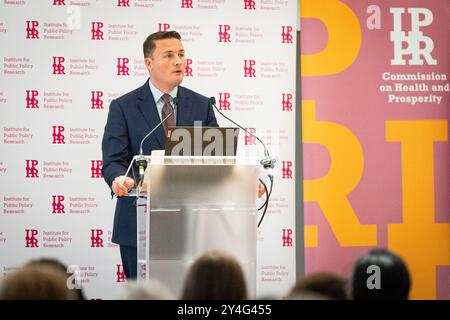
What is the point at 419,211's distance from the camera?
253 inches

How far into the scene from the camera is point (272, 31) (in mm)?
6492

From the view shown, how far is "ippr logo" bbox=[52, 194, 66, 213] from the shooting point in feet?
20.6

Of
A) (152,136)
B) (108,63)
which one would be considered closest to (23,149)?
(108,63)

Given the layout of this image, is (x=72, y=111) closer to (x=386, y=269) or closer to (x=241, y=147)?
(x=241, y=147)

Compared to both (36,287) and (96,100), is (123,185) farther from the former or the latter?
(96,100)

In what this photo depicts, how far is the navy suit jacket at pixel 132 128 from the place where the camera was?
199 inches

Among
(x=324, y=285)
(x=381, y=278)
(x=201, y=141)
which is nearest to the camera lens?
(x=324, y=285)

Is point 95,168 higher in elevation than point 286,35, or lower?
lower

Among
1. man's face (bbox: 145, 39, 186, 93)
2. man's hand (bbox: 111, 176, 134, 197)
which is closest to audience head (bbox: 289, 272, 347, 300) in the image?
man's hand (bbox: 111, 176, 134, 197)

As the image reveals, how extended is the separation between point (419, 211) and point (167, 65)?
8.60 ft

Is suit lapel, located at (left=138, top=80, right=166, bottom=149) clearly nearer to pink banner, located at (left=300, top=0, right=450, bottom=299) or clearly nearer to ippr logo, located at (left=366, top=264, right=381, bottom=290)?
pink banner, located at (left=300, top=0, right=450, bottom=299)

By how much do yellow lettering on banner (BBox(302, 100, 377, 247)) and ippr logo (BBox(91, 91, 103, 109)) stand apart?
176 cm

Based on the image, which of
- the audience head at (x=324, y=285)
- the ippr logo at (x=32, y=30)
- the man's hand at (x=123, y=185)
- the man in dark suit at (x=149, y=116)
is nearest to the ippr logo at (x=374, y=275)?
the audience head at (x=324, y=285)

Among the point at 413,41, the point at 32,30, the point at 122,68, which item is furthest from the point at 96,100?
the point at 413,41
